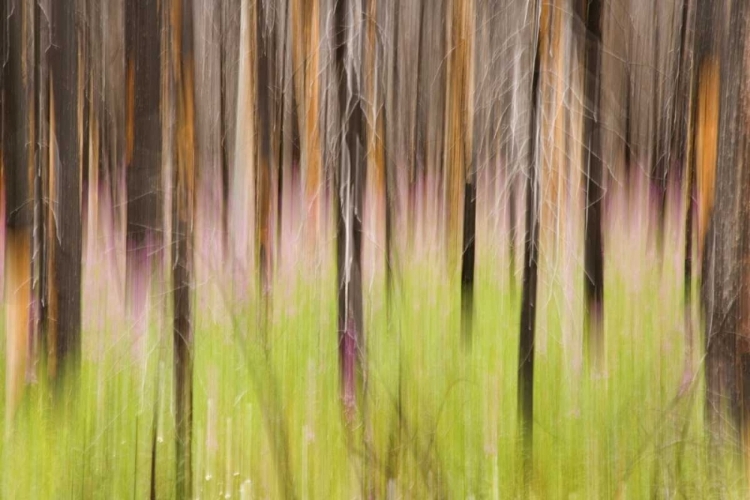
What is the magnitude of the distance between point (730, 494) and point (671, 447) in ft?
0.26

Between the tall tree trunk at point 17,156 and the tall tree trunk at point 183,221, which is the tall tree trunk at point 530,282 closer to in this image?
the tall tree trunk at point 183,221

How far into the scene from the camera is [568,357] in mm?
677

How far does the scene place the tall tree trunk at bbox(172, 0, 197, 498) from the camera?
2.22 feet

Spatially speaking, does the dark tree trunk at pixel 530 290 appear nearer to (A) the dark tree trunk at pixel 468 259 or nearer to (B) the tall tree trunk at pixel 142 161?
(A) the dark tree trunk at pixel 468 259

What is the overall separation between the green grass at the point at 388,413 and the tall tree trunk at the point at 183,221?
0.01m

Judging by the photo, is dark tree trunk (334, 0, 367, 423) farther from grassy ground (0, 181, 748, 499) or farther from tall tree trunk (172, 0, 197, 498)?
tall tree trunk (172, 0, 197, 498)

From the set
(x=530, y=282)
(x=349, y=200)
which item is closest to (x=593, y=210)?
(x=530, y=282)

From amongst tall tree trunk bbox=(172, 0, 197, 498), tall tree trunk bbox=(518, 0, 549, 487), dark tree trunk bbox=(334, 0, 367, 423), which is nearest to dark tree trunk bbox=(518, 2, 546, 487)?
tall tree trunk bbox=(518, 0, 549, 487)

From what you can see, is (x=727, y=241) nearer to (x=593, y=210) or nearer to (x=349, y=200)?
(x=593, y=210)

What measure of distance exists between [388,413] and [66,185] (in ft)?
1.37

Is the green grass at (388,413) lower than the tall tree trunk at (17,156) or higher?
lower

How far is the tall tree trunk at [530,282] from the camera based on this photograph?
0.67 m

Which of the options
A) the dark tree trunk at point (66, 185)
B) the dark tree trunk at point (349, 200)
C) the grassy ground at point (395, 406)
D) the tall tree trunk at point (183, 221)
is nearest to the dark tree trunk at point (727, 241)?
the grassy ground at point (395, 406)

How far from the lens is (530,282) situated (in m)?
0.68
